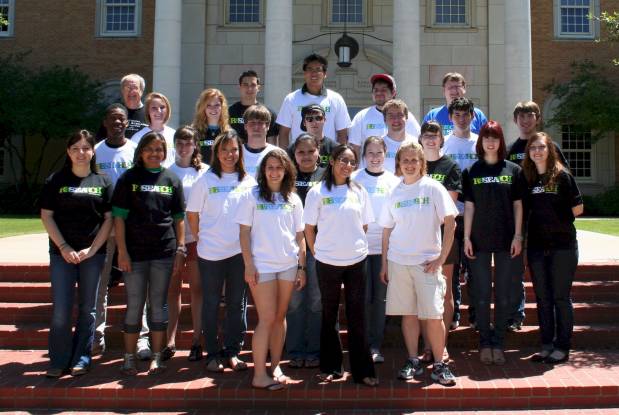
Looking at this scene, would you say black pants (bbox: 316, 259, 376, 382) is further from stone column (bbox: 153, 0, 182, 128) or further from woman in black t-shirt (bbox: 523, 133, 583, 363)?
stone column (bbox: 153, 0, 182, 128)

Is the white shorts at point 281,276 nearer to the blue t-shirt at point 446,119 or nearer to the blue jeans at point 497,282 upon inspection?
the blue jeans at point 497,282

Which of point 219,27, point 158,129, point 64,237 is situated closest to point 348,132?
point 158,129

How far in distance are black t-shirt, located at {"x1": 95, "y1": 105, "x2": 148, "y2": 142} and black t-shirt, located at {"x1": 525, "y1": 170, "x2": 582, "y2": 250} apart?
451cm

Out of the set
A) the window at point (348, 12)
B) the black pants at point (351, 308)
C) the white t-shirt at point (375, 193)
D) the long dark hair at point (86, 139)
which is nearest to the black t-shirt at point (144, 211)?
the long dark hair at point (86, 139)

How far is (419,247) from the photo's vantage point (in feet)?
19.1

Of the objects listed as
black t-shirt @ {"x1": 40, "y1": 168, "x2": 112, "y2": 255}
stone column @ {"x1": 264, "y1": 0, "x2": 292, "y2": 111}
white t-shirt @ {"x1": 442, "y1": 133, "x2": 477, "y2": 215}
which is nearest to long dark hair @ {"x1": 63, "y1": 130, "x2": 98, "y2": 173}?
black t-shirt @ {"x1": 40, "y1": 168, "x2": 112, "y2": 255}

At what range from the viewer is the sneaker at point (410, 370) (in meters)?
5.96

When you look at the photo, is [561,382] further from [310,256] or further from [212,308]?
[212,308]

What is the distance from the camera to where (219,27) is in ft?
73.9

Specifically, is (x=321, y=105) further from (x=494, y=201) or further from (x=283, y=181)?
(x=494, y=201)

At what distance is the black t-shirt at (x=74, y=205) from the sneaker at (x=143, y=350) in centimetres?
130

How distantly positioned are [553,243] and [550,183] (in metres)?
0.63

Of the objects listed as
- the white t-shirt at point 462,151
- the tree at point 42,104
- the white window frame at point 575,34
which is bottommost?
the white t-shirt at point 462,151

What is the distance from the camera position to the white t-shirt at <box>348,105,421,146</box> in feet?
24.9
